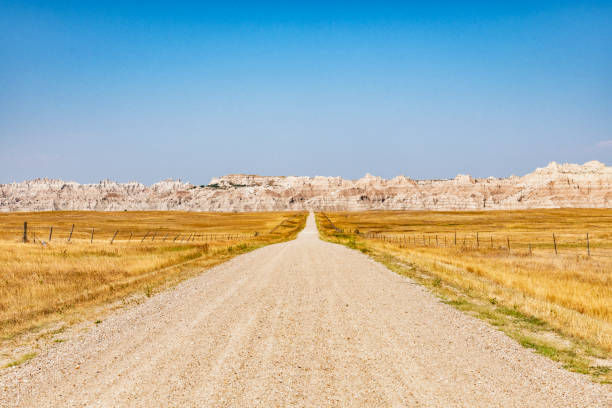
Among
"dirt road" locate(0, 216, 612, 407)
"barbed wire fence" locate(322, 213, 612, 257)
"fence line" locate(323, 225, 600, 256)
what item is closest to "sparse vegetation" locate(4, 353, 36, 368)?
"dirt road" locate(0, 216, 612, 407)

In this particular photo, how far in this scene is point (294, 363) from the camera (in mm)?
7371

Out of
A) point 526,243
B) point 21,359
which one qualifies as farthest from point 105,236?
point 21,359

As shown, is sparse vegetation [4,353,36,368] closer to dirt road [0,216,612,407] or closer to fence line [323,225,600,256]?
dirt road [0,216,612,407]

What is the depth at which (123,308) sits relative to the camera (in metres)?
12.4

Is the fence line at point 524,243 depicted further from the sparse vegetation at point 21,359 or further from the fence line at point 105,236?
the sparse vegetation at point 21,359

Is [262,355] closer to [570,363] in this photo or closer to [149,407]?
[149,407]

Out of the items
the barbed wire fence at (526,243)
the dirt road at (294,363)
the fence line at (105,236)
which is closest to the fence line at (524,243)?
the barbed wire fence at (526,243)

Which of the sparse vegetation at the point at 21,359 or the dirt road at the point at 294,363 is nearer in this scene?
the dirt road at the point at 294,363

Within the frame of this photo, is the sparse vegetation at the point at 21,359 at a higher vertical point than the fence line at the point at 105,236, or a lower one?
higher

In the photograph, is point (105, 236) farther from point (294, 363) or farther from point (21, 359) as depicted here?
point (294, 363)

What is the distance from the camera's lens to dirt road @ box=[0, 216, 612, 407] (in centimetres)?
595

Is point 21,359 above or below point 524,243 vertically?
above

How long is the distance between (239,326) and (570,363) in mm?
6620

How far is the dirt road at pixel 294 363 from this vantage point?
19.5 feet
